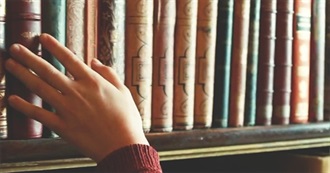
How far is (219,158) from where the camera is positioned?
44.6 inches

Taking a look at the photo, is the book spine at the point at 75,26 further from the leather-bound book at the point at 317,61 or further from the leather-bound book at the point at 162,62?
the leather-bound book at the point at 317,61

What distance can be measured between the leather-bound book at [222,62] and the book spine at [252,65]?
0.13 feet

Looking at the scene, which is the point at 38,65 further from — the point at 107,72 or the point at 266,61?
the point at 266,61

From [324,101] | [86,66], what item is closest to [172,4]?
[86,66]

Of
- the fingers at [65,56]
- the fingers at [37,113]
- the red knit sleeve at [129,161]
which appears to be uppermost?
the fingers at [65,56]

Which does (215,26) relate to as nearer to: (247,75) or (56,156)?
(247,75)

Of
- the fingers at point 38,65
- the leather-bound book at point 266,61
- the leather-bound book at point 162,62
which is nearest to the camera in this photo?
the fingers at point 38,65

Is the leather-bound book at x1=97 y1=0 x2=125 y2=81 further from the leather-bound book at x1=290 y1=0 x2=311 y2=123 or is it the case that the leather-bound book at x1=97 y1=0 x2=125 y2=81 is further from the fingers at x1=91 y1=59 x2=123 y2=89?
the leather-bound book at x1=290 y1=0 x2=311 y2=123

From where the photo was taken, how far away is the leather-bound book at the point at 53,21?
725 millimetres

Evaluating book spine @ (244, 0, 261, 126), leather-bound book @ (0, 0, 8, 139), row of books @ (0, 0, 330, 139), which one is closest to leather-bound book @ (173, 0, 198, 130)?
row of books @ (0, 0, 330, 139)

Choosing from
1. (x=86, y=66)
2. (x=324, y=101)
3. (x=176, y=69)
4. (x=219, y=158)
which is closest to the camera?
(x=86, y=66)

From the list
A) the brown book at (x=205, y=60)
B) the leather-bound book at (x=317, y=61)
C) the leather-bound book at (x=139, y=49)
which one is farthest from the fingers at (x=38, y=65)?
the leather-bound book at (x=317, y=61)

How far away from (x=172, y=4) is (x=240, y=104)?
19 centimetres

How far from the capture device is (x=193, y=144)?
0.84 metres
